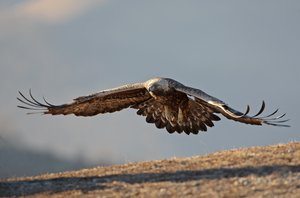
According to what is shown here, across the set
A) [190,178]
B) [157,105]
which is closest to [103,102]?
[157,105]

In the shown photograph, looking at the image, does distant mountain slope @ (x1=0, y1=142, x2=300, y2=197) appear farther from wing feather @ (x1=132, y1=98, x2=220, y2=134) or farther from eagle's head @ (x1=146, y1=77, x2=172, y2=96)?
wing feather @ (x1=132, y1=98, x2=220, y2=134)

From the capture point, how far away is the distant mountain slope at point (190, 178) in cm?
1300

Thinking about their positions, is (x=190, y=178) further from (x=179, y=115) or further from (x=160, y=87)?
(x=179, y=115)

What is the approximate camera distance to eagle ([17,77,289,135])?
19531mm

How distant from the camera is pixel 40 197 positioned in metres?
14.0

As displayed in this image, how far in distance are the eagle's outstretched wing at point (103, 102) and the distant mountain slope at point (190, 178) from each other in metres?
3.57

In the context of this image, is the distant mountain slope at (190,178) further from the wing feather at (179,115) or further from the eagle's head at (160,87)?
the wing feather at (179,115)

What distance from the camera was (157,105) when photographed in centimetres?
2094

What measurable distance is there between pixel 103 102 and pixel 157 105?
1.67 metres

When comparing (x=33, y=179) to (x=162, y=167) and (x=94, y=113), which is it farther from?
(x=94, y=113)

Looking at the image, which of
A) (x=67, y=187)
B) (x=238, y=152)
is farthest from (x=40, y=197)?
(x=238, y=152)

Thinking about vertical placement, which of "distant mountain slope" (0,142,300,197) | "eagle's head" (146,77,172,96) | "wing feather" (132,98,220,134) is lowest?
"distant mountain slope" (0,142,300,197)

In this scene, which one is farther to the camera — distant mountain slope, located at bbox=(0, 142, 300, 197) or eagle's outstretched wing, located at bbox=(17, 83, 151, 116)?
eagle's outstretched wing, located at bbox=(17, 83, 151, 116)

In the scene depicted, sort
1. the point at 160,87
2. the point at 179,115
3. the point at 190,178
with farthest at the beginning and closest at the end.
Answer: the point at 179,115, the point at 160,87, the point at 190,178
